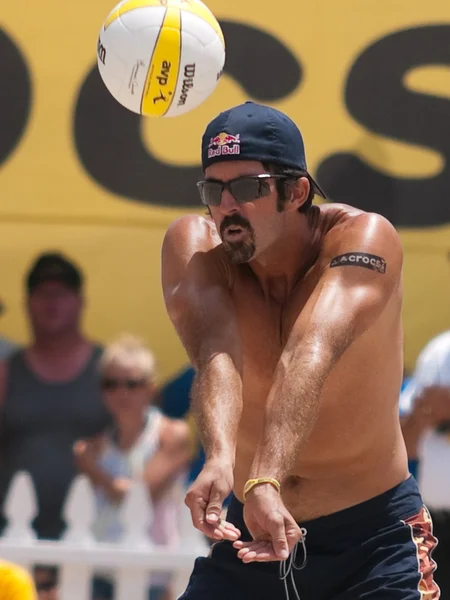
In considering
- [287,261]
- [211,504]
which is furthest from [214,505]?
[287,261]

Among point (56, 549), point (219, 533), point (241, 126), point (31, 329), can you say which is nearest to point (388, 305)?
point (241, 126)

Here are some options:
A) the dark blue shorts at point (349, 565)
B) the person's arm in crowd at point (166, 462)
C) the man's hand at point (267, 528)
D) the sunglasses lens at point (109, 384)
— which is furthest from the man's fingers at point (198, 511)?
the sunglasses lens at point (109, 384)

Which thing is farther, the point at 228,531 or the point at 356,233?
the point at 356,233

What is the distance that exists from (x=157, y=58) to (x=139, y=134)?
2.87 meters

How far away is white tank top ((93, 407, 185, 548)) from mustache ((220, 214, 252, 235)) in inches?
118

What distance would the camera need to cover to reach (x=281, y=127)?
3641mm

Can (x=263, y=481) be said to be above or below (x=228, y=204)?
below

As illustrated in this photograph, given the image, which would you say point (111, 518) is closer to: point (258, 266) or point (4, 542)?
point (4, 542)

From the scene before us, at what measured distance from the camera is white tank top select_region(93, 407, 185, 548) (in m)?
6.45

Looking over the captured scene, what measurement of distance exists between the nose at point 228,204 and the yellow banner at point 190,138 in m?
3.74

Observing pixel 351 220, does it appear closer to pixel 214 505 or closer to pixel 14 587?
pixel 214 505

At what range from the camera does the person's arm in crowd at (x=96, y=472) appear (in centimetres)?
649

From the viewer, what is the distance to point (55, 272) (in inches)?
279

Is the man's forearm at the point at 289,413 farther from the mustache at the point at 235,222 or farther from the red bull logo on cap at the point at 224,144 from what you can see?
the red bull logo on cap at the point at 224,144
